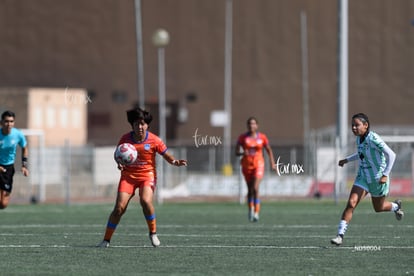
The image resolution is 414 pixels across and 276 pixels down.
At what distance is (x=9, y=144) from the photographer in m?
21.9

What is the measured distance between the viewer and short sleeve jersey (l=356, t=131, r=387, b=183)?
16.8 meters

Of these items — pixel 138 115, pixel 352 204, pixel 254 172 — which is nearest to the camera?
pixel 138 115

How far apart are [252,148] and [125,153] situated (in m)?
9.24

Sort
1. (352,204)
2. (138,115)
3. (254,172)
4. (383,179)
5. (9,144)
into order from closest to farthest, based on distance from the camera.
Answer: (138,115) < (383,179) < (352,204) < (9,144) < (254,172)

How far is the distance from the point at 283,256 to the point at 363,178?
2228 mm

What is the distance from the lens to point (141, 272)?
1352 cm

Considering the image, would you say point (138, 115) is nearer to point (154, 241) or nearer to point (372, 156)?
point (154, 241)

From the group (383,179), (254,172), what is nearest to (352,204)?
(383,179)

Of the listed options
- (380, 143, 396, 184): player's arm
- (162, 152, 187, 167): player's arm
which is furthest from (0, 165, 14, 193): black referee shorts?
(380, 143, 396, 184): player's arm

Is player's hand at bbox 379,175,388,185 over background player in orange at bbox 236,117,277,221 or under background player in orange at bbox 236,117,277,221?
under

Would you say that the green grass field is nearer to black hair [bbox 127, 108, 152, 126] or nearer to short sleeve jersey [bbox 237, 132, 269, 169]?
short sleeve jersey [bbox 237, 132, 269, 169]

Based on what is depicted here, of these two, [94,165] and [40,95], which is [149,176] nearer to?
[94,165]

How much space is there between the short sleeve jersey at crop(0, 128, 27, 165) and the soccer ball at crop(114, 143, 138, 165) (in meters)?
5.82

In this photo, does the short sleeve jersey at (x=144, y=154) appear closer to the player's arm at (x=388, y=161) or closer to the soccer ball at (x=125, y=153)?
the soccer ball at (x=125, y=153)
